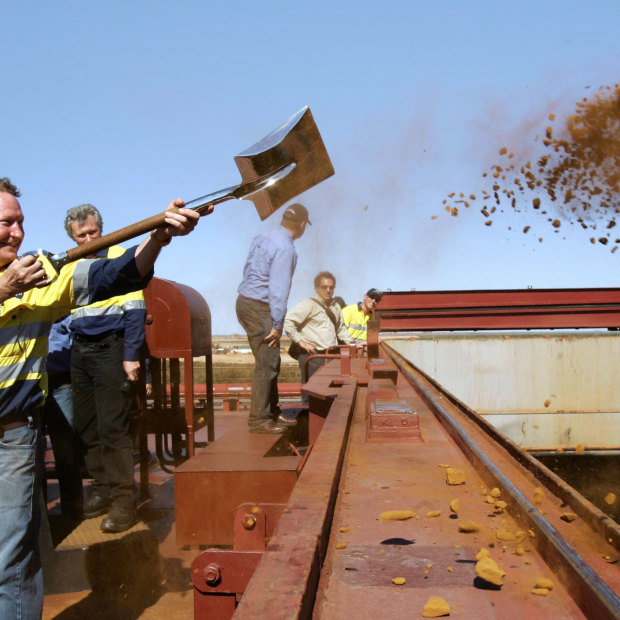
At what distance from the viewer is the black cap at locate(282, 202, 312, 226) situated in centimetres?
419

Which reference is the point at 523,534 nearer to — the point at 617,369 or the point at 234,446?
the point at 234,446

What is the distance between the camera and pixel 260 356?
406 cm

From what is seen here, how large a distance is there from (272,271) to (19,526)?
2349 mm

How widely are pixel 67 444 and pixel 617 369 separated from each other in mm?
7269

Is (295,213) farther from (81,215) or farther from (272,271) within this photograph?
(81,215)

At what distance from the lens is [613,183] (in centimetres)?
428

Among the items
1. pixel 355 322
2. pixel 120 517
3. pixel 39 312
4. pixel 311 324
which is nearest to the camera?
pixel 39 312

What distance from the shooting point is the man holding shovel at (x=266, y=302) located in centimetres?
399

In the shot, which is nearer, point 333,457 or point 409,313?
point 333,457

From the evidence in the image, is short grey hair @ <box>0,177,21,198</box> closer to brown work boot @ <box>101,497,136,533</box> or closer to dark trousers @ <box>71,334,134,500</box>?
dark trousers @ <box>71,334,134,500</box>

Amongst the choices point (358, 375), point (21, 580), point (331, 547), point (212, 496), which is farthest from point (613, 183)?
point (21, 580)

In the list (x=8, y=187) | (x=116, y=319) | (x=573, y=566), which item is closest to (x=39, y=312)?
(x=8, y=187)

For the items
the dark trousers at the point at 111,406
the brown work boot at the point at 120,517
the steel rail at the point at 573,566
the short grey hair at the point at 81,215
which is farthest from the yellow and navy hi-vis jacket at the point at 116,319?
the steel rail at the point at 573,566

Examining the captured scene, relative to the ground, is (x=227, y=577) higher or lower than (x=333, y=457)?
lower
